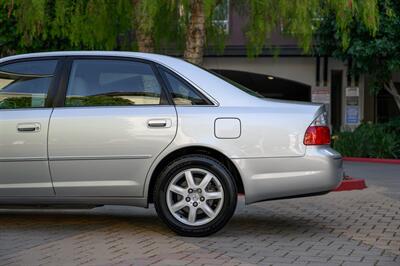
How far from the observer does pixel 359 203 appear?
9.15 meters

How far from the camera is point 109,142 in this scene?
6254 millimetres

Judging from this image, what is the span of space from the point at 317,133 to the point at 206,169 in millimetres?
1099

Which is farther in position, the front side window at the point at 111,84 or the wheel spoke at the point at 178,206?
the front side window at the point at 111,84

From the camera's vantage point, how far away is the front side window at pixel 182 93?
6391mm

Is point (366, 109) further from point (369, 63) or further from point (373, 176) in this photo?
point (373, 176)

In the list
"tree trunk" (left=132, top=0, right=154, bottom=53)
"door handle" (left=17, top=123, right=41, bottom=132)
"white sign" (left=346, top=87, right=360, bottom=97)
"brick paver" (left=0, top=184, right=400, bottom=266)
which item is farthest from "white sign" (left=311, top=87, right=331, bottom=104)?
"door handle" (left=17, top=123, right=41, bottom=132)

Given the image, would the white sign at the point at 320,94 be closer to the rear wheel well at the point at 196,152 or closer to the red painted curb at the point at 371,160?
the red painted curb at the point at 371,160

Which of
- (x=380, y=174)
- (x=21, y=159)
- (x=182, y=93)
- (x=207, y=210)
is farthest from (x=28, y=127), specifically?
(x=380, y=174)

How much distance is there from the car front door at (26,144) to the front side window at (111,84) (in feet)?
0.88

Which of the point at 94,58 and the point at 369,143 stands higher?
the point at 94,58

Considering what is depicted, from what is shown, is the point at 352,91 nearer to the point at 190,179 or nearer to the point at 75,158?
the point at 190,179

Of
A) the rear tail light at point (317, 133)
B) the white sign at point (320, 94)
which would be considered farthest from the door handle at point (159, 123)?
the white sign at point (320, 94)

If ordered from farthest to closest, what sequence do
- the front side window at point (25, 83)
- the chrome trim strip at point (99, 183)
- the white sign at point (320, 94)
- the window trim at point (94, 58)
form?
the white sign at point (320, 94), the front side window at point (25, 83), the window trim at point (94, 58), the chrome trim strip at point (99, 183)

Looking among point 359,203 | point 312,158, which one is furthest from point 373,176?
point 312,158
